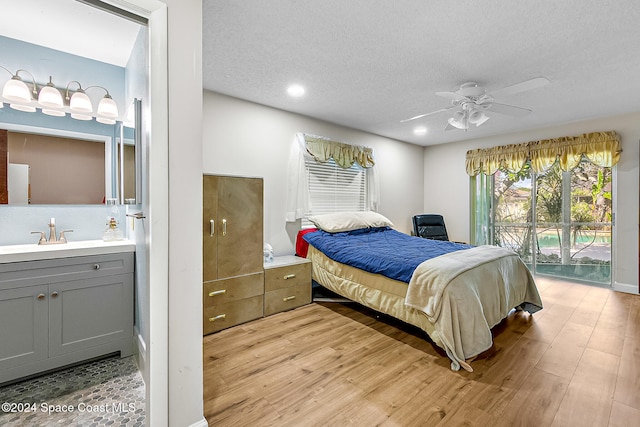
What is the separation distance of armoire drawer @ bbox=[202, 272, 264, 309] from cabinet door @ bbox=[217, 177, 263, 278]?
60mm

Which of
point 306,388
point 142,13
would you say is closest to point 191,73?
point 142,13

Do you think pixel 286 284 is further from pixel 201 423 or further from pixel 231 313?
pixel 201 423

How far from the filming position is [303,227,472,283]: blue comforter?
2.51 metres

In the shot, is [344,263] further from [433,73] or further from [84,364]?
[84,364]

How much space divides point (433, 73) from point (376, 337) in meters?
2.47

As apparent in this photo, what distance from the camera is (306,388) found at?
1796 mm

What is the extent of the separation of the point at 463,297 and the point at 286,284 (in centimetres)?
178

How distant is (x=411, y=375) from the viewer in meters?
1.94

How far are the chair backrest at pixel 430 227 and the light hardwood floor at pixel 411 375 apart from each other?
222 centimetres

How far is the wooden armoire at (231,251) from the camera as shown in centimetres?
257

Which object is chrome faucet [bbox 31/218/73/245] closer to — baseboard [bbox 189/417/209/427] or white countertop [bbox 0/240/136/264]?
white countertop [bbox 0/240/136/264]

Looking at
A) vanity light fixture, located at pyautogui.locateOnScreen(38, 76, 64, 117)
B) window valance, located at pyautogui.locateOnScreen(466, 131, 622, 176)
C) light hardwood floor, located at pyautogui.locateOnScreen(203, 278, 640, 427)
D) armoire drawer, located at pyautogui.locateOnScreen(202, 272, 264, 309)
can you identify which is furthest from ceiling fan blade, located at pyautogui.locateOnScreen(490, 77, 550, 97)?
vanity light fixture, located at pyautogui.locateOnScreen(38, 76, 64, 117)

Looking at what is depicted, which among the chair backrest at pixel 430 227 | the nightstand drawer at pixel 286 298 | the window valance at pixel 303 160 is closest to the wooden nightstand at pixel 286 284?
the nightstand drawer at pixel 286 298

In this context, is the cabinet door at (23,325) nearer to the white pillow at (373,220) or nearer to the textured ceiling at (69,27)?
the textured ceiling at (69,27)
